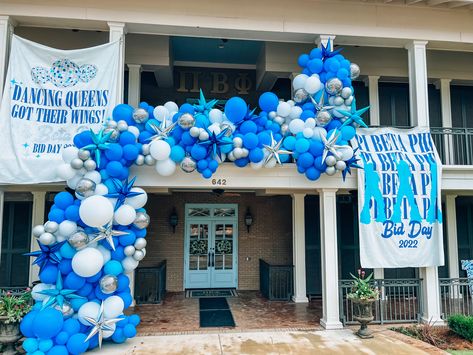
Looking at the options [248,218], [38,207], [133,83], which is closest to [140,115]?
[133,83]

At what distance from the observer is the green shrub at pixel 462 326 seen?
790cm

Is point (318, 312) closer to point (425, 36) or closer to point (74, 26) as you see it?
point (425, 36)

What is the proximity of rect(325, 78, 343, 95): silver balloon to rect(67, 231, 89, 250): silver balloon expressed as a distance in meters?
5.89

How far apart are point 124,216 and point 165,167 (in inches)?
52.6

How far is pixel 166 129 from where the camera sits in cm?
781

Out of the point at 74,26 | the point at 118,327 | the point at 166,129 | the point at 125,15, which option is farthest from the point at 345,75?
the point at 118,327

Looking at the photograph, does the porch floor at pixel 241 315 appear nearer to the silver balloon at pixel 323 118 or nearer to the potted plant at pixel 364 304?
the potted plant at pixel 364 304

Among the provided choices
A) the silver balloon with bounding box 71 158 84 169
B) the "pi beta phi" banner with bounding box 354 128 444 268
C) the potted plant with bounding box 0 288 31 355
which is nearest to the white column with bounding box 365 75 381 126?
the "pi beta phi" banner with bounding box 354 128 444 268

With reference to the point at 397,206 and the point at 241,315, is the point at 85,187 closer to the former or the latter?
the point at 241,315

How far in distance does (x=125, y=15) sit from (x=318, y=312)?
8904 millimetres

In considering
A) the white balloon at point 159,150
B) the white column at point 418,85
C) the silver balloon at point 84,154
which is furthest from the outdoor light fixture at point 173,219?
the white column at point 418,85

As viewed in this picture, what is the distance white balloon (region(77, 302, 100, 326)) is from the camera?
6.70 metres

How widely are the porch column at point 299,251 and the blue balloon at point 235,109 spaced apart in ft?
14.6

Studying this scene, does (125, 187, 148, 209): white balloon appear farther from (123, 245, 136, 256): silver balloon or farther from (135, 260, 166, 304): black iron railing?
(135, 260, 166, 304): black iron railing
